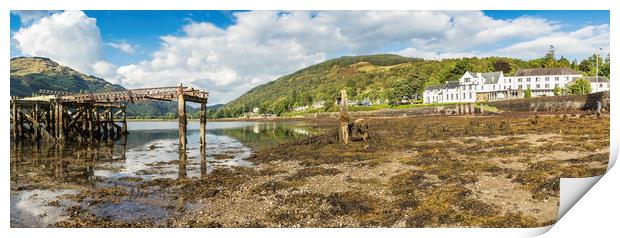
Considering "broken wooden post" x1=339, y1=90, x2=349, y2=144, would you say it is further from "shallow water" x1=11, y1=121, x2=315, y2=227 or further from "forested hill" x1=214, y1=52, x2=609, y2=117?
"forested hill" x1=214, y1=52, x2=609, y2=117

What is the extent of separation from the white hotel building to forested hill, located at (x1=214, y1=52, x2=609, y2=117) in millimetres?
5679

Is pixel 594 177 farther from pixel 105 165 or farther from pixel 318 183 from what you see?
pixel 105 165

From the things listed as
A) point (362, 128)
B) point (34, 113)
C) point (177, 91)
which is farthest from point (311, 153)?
point (34, 113)

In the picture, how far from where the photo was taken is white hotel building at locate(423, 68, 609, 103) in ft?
249

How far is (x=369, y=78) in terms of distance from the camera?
4973 inches

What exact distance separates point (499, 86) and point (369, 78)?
46.7 m

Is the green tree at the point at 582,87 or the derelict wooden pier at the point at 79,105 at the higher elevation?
the green tree at the point at 582,87

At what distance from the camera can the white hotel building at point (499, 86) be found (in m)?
76.0

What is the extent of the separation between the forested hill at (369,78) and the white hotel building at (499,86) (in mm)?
5679

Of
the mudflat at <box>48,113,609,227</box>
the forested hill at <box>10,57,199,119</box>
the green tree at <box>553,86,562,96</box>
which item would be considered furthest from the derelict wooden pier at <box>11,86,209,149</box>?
the green tree at <box>553,86,562,96</box>

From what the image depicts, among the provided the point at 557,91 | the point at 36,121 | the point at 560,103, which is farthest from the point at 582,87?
the point at 36,121

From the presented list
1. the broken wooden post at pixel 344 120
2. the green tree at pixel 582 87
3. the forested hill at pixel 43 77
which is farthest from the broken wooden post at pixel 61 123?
the green tree at pixel 582 87

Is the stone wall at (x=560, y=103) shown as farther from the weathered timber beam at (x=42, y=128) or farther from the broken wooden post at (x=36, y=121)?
the broken wooden post at (x=36, y=121)
